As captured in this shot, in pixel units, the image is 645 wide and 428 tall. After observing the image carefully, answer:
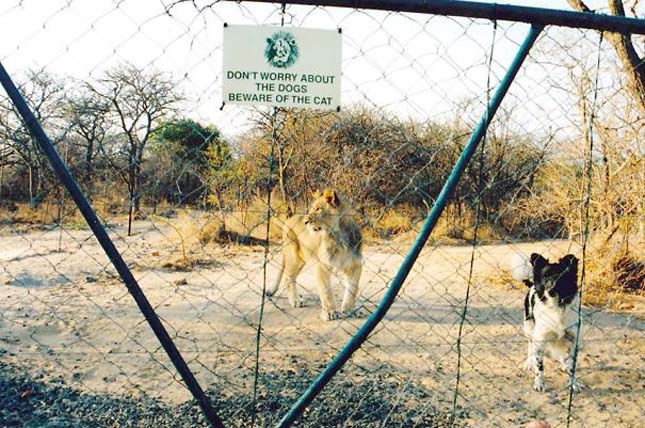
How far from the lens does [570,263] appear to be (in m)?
3.86

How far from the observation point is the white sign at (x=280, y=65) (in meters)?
1.84

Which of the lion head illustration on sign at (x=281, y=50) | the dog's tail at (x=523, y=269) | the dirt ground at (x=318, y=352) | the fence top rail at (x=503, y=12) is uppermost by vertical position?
the fence top rail at (x=503, y=12)

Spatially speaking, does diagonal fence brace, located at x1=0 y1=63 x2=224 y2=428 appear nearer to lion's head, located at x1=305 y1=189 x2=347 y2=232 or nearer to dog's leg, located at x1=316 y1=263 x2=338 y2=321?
dog's leg, located at x1=316 y1=263 x2=338 y2=321

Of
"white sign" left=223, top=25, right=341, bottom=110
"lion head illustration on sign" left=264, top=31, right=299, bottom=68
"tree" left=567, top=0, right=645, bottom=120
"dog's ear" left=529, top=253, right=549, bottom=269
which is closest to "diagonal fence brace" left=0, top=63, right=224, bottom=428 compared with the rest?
"white sign" left=223, top=25, right=341, bottom=110

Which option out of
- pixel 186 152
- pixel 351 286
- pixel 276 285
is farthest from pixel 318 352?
pixel 186 152

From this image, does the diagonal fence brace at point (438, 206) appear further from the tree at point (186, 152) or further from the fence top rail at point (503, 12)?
the tree at point (186, 152)

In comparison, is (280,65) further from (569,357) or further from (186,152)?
(569,357)

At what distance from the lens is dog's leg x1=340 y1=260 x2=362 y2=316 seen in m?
5.88

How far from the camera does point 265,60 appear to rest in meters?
1.85

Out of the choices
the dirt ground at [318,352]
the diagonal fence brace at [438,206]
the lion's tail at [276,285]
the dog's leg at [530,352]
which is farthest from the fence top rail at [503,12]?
the lion's tail at [276,285]

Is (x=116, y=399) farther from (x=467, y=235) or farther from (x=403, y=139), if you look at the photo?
(x=467, y=235)

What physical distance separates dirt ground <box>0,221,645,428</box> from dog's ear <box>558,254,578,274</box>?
773 mm

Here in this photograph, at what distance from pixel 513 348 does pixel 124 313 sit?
416cm

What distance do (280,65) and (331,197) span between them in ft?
12.5
